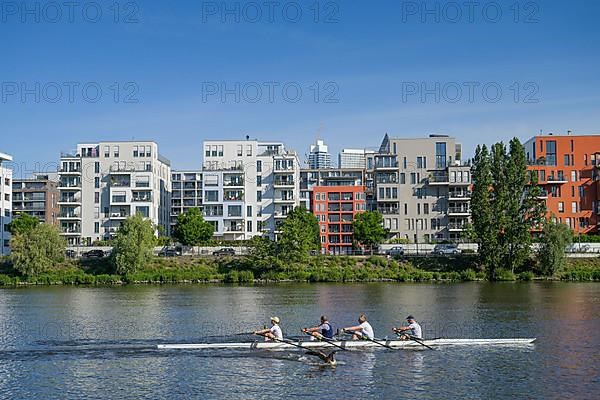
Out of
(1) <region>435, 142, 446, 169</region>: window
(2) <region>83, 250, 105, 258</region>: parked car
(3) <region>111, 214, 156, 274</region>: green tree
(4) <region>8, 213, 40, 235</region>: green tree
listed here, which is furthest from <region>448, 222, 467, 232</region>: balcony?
(4) <region>8, 213, 40, 235</region>: green tree

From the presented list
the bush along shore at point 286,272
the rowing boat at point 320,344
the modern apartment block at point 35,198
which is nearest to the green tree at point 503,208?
the bush along shore at point 286,272

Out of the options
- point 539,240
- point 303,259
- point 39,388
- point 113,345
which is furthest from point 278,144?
point 39,388

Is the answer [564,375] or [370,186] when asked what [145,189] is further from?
[564,375]

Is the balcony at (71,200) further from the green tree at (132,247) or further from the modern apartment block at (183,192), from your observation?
the green tree at (132,247)

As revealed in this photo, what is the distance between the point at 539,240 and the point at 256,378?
81.9 metres

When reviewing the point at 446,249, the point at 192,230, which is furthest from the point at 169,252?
the point at 446,249

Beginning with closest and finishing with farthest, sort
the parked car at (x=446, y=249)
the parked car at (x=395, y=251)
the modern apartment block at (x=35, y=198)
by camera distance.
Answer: the parked car at (x=446, y=249) < the parked car at (x=395, y=251) < the modern apartment block at (x=35, y=198)

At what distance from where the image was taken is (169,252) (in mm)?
126000

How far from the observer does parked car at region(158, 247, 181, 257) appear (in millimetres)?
124219

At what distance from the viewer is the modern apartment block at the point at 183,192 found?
17000cm

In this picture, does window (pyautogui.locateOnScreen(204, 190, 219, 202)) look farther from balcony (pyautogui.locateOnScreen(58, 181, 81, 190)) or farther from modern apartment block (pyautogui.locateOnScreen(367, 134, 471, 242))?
modern apartment block (pyautogui.locateOnScreen(367, 134, 471, 242))

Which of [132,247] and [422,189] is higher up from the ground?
[422,189]

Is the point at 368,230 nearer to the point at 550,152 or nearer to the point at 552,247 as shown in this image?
the point at 552,247

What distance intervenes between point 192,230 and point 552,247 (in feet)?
203
